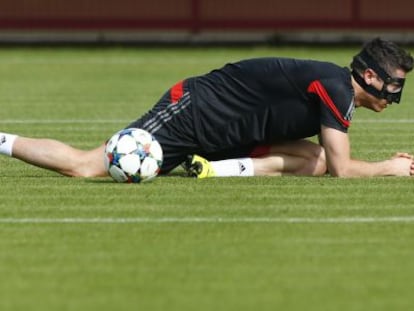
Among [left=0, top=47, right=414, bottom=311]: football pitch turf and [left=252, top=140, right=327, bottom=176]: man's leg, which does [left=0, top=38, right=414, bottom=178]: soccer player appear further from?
[left=0, top=47, right=414, bottom=311]: football pitch turf

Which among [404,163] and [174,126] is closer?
[174,126]

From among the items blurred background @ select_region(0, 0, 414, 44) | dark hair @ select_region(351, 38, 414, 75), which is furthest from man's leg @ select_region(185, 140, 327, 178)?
blurred background @ select_region(0, 0, 414, 44)

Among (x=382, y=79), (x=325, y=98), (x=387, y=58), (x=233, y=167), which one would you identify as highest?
(x=387, y=58)

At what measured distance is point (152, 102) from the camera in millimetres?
19438

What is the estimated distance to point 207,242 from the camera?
29.8ft

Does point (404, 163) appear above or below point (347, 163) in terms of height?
below

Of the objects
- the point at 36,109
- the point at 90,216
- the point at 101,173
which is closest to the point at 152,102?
the point at 36,109

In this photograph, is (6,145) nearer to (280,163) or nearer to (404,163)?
(280,163)

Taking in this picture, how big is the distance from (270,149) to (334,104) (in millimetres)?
923

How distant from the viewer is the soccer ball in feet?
37.3

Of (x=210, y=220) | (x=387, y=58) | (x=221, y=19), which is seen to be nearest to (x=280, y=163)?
(x=387, y=58)

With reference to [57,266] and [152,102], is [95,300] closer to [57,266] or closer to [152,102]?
[57,266]

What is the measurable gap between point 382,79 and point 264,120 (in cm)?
103

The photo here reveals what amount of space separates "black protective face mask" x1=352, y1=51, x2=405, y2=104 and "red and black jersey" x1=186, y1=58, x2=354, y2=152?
0.44 ft
